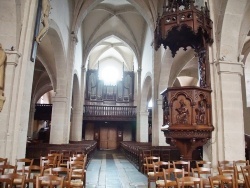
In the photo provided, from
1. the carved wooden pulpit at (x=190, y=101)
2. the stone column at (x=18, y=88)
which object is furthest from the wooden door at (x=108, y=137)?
the carved wooden pulpit at (x=190, y=101)

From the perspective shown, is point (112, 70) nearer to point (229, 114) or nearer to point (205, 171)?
point (229, 114)

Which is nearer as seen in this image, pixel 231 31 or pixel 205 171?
pixel 205 171

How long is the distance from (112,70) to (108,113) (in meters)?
6.19

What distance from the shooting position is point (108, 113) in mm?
19047

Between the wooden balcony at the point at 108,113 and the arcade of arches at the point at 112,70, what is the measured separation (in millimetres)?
82

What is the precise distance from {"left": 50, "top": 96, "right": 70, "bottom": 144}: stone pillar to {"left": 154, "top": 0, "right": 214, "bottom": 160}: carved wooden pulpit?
6.53 meters

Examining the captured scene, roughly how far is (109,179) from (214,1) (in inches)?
223

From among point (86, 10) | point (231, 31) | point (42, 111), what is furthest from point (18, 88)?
point (42, 111)

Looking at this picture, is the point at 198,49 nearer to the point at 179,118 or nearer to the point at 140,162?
the point at 179,118

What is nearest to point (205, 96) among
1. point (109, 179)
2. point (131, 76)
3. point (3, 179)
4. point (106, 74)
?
point (109, 179)

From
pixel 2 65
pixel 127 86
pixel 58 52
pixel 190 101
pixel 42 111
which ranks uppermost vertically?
pixel 127 86

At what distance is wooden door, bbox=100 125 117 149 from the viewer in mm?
20598

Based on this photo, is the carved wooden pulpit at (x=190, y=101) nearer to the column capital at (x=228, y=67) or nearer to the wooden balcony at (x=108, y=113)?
the column capital at (x=228, y=67)

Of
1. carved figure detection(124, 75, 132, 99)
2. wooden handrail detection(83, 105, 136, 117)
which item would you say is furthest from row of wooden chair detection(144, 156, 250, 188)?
carved figure detection(124, 75, 132, 99)
